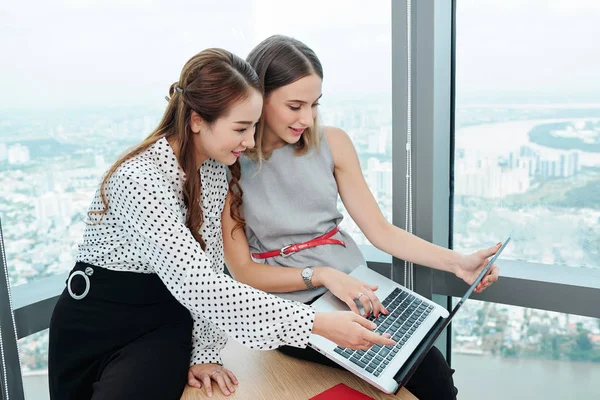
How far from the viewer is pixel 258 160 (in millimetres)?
1459

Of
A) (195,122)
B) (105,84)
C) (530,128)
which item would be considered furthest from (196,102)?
(530,128)

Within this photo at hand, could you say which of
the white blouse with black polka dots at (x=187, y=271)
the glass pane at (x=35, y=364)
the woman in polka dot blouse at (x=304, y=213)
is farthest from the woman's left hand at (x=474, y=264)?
the glass pane at (x=35, y=364)

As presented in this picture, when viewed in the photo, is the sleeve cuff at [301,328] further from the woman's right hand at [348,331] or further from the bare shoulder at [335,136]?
the bare shoulder at [335,136]

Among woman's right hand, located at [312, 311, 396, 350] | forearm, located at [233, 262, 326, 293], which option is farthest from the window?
woman's right hand, located at [312, 311, 396, 350]

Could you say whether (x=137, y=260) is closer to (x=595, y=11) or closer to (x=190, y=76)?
(x=190, y=76)

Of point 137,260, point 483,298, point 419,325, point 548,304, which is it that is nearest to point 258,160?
point 137,260

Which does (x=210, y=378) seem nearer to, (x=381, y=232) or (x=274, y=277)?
(x=274, y=277)

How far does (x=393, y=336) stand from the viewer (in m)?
1.24

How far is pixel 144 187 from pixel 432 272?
2.85 feet

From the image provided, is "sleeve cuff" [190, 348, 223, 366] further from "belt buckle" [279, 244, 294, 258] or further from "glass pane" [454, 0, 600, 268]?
"glass pane" [454, 0, 600, 268]

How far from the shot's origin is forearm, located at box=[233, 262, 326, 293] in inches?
55.7

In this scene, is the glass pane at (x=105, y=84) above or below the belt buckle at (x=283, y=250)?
above

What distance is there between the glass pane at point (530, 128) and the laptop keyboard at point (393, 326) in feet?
1.26

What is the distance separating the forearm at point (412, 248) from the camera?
149cm
